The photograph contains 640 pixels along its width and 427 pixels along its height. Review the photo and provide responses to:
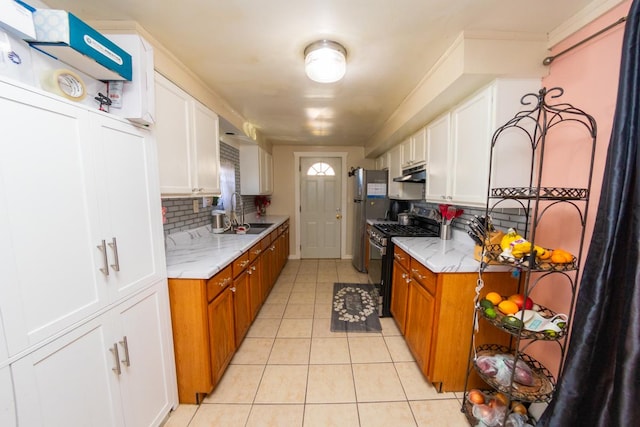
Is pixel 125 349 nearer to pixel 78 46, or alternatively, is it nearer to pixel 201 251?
pixel 201 251

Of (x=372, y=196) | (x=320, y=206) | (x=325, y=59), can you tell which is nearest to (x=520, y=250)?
(x=325, y=59)

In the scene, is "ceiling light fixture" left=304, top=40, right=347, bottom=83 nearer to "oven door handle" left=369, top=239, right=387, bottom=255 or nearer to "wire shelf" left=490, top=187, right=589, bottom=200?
"wire shelf" left=490, top=187, right=589, bottom=200

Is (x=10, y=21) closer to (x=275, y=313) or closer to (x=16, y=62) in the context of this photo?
(x=16, y=62)

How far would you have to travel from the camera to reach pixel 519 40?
1384 millimetres

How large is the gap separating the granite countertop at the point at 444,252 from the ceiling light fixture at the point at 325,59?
1403 mm

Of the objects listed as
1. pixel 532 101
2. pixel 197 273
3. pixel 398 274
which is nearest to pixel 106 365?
pixel 197 273

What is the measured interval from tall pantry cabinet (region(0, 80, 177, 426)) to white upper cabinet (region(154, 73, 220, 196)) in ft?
0.80

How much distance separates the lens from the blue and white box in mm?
841

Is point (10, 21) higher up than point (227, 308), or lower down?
higher up

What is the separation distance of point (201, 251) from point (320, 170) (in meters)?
3.12

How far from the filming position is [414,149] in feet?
8.61

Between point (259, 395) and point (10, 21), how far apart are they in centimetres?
213

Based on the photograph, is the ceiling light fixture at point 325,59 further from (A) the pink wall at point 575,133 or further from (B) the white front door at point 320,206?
(B) the white front door at point 320,206

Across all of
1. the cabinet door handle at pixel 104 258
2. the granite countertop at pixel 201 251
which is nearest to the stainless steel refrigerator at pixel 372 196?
the granite countertop at pixel 201 251
